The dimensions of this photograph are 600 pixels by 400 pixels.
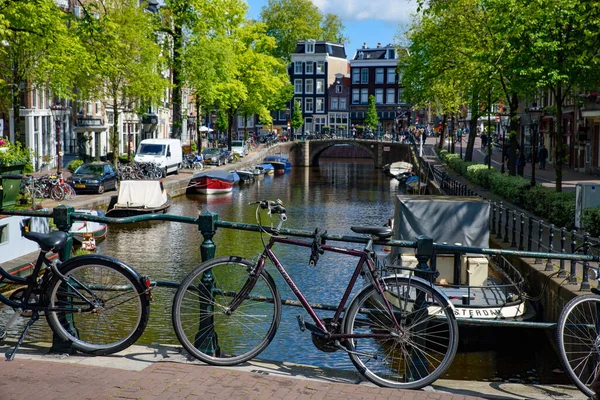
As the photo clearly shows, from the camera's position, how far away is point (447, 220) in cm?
1841

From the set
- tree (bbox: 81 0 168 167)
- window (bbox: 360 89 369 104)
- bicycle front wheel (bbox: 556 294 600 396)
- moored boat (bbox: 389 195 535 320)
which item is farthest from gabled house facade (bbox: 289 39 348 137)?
bicycle front wheel (bbox: 556 294 600 396)

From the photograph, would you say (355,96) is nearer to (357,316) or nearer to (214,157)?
(214,157)

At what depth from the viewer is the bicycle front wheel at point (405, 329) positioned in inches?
237

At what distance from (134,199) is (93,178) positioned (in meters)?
2.57

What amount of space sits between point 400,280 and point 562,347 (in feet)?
4.39

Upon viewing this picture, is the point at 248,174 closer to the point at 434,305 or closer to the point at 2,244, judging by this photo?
the point at 2,244

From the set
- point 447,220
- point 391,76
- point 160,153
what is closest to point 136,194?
point 160,153

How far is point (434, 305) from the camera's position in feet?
20.1

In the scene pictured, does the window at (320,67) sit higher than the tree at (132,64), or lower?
higher

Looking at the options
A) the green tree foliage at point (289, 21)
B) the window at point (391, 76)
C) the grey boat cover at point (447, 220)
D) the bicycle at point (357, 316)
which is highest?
the green tree foliage at point (289, 21)

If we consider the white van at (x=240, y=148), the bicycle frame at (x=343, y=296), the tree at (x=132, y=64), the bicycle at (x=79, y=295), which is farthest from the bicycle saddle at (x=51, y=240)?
the white van at (x=240, y=148)

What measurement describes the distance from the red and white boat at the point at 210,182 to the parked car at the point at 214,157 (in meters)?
12.3

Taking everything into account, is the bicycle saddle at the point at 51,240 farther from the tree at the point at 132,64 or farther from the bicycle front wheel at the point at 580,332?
the tree at the point at 132,64

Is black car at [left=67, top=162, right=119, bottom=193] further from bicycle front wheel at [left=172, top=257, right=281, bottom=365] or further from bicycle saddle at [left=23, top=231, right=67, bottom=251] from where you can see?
bicycle front wheel at [left=172, top=257, right=281, bottom=365]
